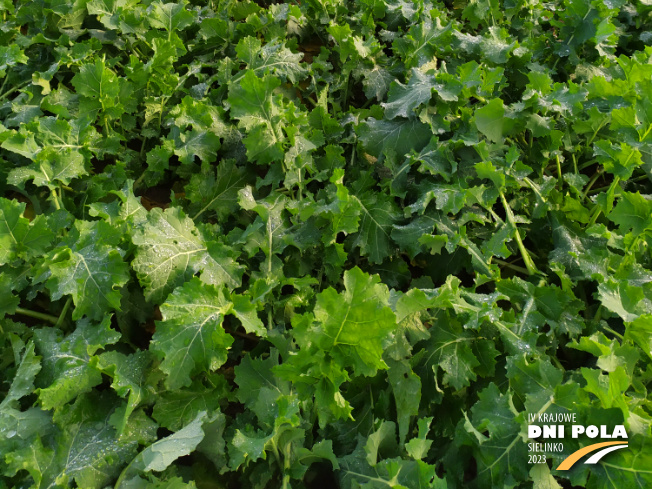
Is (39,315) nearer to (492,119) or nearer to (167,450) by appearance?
(167,450)

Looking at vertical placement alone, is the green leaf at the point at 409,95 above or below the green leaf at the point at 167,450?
above

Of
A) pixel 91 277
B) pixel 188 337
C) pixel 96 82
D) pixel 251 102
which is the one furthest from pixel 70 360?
pixel 96 82

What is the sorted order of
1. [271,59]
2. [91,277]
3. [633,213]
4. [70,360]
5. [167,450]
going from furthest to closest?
[271,59]
[633,213]
[91,277]
[70,360]
[167,450]

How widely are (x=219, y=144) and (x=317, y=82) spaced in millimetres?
751

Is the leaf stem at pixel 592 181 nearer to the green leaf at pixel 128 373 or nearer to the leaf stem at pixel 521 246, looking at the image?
the leaf stem at pixel 521 246

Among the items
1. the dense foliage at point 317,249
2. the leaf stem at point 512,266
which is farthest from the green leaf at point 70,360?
the leaf stem at point 512,266

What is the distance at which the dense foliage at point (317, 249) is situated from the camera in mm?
1606

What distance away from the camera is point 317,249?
88.8 inches

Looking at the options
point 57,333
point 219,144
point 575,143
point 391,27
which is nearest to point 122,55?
point 219,144

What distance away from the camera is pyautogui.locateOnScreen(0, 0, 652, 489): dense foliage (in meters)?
1.61

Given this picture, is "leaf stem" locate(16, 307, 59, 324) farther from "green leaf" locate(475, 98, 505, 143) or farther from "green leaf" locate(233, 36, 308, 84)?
"green leaf" locate(475, 98, 505, 143)

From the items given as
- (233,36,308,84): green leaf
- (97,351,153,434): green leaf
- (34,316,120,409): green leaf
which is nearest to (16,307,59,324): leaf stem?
(34,316,120,409): green leaf

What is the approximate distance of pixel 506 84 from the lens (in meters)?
2.59

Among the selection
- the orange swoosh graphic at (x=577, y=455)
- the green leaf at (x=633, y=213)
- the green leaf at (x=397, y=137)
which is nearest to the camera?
the orange swoosh graphic at (x=577, y=455)
